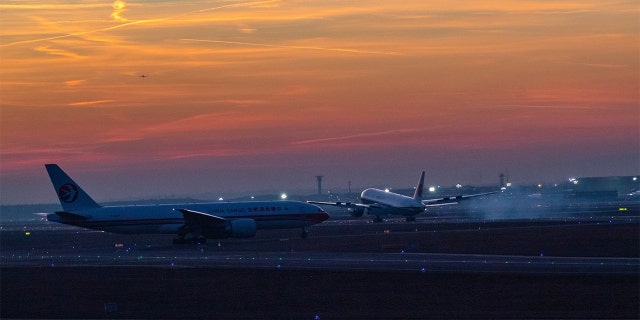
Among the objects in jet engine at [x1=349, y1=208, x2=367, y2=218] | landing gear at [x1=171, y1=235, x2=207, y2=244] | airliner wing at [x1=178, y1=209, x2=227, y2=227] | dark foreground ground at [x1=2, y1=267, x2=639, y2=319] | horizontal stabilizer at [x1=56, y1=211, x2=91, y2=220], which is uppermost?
jet engine at [x1=349, y1=208, x2=367, y2=218]

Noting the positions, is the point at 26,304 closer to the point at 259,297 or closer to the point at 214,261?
the point at 259,297

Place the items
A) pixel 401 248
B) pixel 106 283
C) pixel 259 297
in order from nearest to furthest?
pixel 259 297 → pixel 106 283 → pixel 401 248

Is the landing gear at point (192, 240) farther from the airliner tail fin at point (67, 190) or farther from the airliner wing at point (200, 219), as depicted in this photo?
the airliner tail fin at point (67, 190)

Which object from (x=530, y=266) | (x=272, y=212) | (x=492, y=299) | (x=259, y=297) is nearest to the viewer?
(x=492, y=299)

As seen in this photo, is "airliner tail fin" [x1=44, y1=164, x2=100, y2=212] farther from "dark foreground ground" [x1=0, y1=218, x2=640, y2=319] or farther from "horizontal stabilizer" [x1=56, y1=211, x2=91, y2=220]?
"dark foreground ground" [x1=0, y1=218, x2=640, y2=319]

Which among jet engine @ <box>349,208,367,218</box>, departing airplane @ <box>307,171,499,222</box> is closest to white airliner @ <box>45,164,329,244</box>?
departing airplane @ <box>307,171,499,222</box>

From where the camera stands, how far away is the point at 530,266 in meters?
45.1

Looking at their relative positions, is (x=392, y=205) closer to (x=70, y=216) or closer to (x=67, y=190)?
(x=67, y=190)

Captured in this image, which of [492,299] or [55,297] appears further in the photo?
[55,297]

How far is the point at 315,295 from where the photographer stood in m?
35.9

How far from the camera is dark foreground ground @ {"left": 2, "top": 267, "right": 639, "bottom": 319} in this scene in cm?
3084

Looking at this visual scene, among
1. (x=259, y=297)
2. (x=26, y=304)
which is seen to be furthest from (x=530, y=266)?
(x=26, y=304)

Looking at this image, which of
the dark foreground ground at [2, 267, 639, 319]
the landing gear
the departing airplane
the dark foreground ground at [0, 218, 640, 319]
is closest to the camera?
the dark foreground ground at [2, 267, 639, 319]

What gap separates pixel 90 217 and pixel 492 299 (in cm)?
4563
